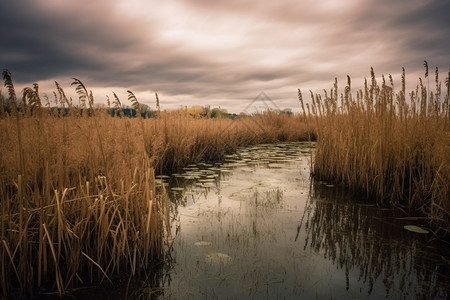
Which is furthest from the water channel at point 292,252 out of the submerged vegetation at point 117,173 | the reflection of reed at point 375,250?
the submerged vegetation at point 117,173

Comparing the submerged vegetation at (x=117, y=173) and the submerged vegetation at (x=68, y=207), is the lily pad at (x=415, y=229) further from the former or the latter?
the submerged vegetation at (x=68, y=207)

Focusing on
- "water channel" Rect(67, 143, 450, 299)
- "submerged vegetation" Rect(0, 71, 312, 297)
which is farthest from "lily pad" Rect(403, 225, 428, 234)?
"submerged vegetation" Rect(0, 71, 312, 297)

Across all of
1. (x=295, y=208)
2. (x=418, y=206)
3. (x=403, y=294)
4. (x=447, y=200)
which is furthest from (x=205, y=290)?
(x=418, y=206)

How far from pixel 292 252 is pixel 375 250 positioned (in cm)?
85

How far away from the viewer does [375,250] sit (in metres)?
2.66

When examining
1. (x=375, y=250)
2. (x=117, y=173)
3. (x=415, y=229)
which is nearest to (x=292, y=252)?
(x=375, y=250)

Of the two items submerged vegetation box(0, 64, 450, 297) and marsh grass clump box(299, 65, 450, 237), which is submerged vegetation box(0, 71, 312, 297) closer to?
submerged vegetation box(0, 64, 450, 297)

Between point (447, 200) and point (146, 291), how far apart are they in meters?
3.22

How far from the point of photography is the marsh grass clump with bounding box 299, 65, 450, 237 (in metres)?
3.48

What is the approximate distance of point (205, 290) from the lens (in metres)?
2.00

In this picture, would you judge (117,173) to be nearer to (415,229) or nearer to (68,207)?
(68,207)

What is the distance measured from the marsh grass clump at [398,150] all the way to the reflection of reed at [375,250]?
21.4 inches

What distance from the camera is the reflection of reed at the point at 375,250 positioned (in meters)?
2.11

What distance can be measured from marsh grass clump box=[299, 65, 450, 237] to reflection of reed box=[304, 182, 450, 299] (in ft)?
1.78
